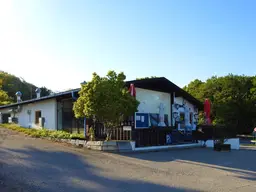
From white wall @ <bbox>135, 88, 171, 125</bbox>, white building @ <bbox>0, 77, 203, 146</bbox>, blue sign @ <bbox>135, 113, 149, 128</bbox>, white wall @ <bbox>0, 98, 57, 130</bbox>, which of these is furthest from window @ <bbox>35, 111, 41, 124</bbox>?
blue sign @ <bbox>135, 113, 149, 128</bbox>

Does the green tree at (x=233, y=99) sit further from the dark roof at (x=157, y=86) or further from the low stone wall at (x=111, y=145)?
the low stone wall at (x=111, y=145)

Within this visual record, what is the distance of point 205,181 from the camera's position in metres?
7.32

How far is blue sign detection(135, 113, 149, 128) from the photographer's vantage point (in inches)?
619

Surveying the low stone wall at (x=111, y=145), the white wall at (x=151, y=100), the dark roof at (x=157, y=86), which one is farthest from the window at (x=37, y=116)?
the low stone wall at (x=111, y=145)

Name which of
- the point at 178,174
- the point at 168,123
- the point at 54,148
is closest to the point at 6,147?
the point at 54,148

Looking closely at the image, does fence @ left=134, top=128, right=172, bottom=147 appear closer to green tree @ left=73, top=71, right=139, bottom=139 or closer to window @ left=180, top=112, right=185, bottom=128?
green tree @ left=73, top=71, right=139, bottom=139

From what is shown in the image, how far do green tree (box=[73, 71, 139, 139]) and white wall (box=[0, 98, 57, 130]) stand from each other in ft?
16.8

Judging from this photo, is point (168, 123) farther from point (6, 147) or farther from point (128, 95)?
point (6, 147)

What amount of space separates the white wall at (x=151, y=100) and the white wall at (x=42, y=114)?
5.56 metres

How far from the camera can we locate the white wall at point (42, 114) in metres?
17.2

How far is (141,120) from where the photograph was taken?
16094 mm

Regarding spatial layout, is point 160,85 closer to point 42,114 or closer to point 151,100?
point 151,100

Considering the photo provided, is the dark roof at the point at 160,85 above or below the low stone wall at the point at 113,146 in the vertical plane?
above

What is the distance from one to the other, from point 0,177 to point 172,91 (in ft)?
47.7
